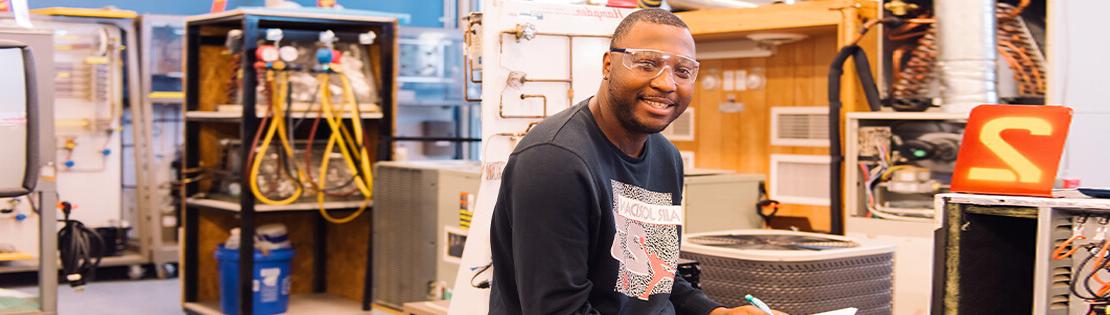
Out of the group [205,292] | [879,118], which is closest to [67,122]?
[205,292]

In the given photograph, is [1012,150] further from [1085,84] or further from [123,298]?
[123,298]

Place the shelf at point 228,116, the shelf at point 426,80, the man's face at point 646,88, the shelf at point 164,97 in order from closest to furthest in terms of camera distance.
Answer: the man's face at point 646,88
the shelf at point 228,116
the shelf at point 426,80
the shelf at point 164,97

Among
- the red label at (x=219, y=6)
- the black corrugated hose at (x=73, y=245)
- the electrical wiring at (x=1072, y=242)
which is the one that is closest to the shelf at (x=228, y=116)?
the red label at (x=219, y=6)

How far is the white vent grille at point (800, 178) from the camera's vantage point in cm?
568

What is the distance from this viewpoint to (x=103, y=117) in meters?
7.82

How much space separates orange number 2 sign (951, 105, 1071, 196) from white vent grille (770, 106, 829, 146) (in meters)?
3.12

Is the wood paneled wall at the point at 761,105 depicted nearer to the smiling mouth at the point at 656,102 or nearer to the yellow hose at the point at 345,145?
the yellow hose at the point at 345,145

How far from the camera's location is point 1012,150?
243cm

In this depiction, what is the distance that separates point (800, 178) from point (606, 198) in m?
3.78

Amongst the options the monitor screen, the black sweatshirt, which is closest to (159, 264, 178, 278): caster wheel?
the monitor screen

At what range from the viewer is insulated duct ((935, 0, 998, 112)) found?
464 cm

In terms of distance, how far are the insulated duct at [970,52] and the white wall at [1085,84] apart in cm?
30

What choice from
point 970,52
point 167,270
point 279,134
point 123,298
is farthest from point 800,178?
point 167,270

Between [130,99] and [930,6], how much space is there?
17.8 feet
